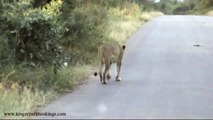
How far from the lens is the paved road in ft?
33.9

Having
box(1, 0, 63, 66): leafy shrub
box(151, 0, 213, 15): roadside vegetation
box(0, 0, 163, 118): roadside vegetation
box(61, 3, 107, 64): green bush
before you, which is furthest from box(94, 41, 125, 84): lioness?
box(151, 0, 213, 15): roadside vegetation

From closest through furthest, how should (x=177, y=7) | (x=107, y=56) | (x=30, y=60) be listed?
1. (x=30, y=60)
2. (x=107, y=56)
3. (x=177, y=7)

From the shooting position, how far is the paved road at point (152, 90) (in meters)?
10.3

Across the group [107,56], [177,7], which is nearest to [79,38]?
[107,56]

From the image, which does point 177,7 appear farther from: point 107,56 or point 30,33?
point 30,33

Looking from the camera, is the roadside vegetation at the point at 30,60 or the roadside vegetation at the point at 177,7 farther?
the roadside vegetation at the point at 177,7

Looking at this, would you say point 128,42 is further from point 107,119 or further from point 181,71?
point 107,119

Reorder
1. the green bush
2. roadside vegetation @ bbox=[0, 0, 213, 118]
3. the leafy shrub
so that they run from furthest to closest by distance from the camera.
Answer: the green bush
the leafy shrub
roadside vegetation @ bbox=[0, 0, 213, 118]

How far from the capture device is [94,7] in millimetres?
22828

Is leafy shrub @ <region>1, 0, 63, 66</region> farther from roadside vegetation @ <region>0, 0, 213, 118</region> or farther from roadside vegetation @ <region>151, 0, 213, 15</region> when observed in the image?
roadside vegetation @ <region>151, 0, 213, 15</region>

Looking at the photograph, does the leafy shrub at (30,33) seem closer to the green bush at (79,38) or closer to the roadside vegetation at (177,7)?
the green bush at (79,38)

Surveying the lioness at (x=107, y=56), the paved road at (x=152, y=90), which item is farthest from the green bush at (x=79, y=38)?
the lioness at (x=107, y=56)

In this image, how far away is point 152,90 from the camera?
42.0 ft

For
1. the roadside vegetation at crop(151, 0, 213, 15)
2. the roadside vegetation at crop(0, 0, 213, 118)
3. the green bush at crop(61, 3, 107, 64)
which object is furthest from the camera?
the roadside vegetation at crop(151, 0, 213, 15)
